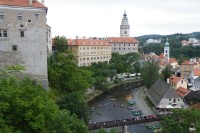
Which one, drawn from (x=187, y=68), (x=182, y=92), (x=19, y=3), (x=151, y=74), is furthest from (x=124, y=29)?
(x=19, y=3)

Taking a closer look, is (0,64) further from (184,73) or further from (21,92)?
(184,73)

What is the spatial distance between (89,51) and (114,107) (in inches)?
930

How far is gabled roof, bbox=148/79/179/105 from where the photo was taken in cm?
3328

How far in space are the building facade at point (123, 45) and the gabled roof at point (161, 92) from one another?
34.2 m

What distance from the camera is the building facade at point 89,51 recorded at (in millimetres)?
54938

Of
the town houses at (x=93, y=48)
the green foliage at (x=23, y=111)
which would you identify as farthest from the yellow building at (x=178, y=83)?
the green foliage at (x=23, y=111)

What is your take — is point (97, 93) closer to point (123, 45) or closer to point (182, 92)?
point (182, 92)

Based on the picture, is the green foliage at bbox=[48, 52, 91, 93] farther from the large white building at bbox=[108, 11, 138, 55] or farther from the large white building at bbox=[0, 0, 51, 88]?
the large white building at bbox=[108, 11, 138, 55]

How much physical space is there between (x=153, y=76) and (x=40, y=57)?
79.6ft

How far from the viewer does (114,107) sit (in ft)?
115

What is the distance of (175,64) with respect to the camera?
70.4m

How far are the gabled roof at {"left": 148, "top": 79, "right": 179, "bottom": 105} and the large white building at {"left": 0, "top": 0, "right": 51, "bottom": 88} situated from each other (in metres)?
15.6

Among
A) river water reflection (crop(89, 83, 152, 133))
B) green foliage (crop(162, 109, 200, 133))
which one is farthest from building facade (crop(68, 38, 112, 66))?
green foliage (crop(162, 109, 200, 133))

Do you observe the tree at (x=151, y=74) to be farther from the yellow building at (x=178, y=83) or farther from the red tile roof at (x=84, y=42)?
the red tile roof at (x=84, y=42)
